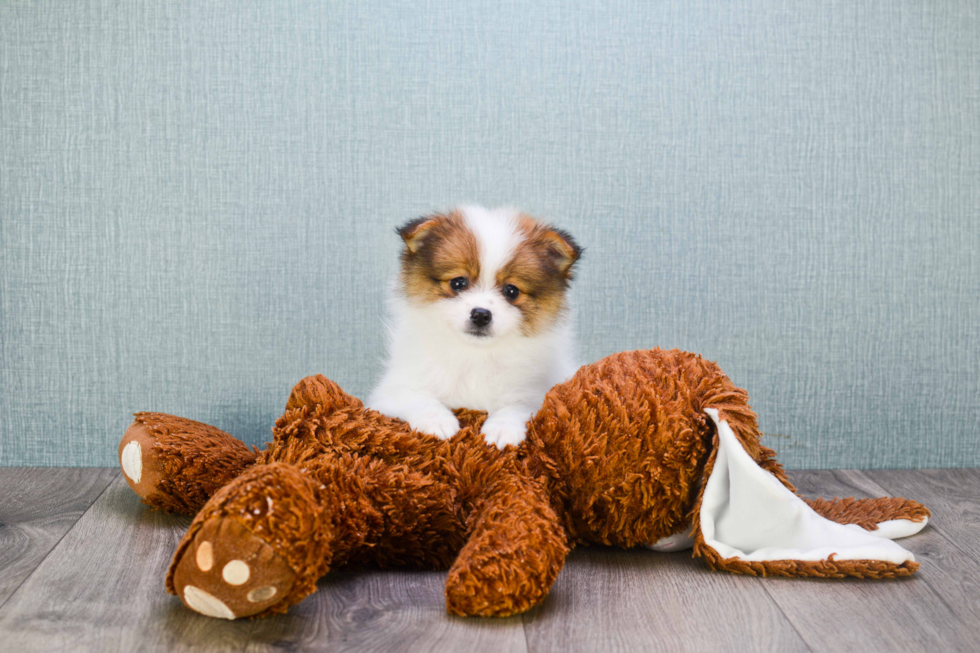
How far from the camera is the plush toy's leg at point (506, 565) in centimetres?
121

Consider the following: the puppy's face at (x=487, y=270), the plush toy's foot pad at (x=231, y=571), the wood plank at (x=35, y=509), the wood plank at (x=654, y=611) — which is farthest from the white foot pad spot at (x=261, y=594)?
the puppy's face at (x=487, y=270)

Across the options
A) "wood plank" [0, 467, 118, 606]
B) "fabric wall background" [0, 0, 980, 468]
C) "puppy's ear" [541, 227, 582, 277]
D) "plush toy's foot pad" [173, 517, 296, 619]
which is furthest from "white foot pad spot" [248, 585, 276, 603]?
"fabric wall background" [0, 0, 980, 468]

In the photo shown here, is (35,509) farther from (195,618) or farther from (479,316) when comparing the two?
(479,316)

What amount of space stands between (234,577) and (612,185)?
1.49 m

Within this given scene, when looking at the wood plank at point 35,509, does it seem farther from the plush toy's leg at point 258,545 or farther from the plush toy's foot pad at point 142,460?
the plush toy's leg at point 258,545

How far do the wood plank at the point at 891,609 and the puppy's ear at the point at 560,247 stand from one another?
714 millimetres

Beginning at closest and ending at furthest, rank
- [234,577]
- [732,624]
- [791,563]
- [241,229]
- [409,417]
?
[234,577] → [732,624] → [791,563] → [409,417] → [241,229]

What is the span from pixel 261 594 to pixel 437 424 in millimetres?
498

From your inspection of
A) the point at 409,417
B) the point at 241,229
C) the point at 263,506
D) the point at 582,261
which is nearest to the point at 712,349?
the point at 582,261

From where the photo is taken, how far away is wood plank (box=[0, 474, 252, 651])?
1176mm

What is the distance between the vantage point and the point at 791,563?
144 cm

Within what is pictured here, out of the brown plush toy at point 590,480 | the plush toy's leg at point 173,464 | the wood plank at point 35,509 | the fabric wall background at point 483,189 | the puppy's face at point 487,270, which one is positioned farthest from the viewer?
the fabric wall background at point 483,189

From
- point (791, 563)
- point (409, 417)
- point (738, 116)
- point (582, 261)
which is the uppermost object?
point (738, 116)

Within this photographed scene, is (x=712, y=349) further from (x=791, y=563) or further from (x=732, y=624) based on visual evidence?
(x=732, y=624)
